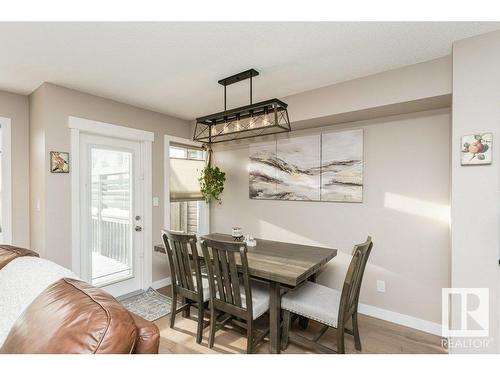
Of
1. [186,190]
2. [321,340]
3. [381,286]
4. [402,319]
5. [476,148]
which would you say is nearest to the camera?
[476,148]

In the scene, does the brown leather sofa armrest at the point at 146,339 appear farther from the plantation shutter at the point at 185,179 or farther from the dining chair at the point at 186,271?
the plantation shutter at the point at 185,179

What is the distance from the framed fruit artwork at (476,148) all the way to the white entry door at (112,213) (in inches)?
133

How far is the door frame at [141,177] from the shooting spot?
2750 mm

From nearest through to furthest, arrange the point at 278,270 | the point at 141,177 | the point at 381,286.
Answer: the point at 278,270 → the point at 381,286 → the point at 141,177

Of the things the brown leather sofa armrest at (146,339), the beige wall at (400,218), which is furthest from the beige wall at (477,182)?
the brown leather sofa armrest at (146,339)

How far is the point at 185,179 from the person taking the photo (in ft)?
12.9

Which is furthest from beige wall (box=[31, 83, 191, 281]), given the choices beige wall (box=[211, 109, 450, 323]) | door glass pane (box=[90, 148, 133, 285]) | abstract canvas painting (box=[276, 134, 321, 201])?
beige wall (box=[211, 109, 450, 323])

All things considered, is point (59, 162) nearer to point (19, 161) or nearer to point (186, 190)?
point (19, 161)

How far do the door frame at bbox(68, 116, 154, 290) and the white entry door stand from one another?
51mm

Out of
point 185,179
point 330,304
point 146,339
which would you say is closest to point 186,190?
point 185,179

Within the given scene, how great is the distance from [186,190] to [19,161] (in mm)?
1952

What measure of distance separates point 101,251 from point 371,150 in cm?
335

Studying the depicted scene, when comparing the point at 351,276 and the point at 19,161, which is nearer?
the point at 351,276
